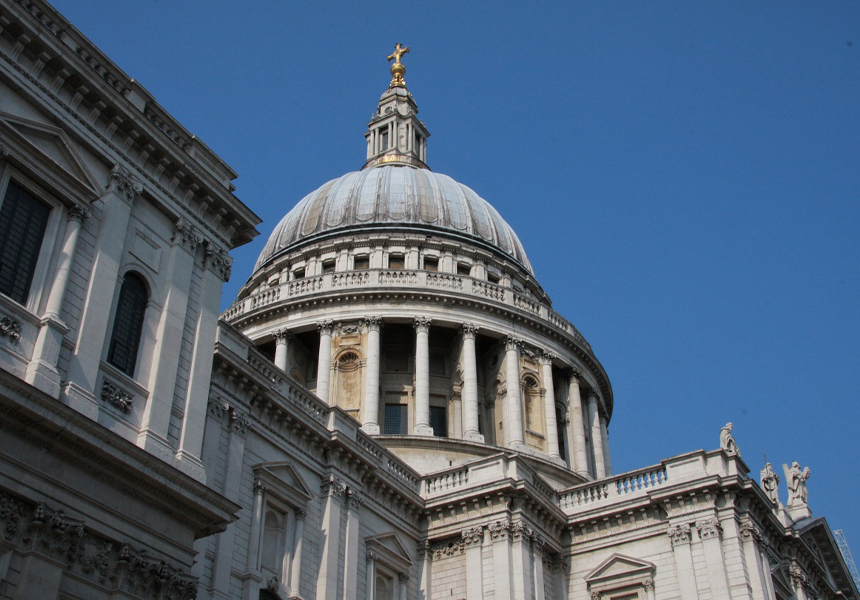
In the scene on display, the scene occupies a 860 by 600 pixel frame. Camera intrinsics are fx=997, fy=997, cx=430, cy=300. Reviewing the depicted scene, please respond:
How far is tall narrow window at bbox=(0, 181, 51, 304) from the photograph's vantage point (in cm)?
1784

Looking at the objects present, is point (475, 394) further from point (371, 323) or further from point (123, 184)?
point (123, 184)

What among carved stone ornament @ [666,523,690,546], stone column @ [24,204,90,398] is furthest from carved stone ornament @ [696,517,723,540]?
stone column @ [24,204,90,398]

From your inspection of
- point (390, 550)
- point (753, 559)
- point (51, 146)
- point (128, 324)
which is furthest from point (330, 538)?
point (51, 146)

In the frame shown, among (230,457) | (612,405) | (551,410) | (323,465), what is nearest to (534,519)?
(323,465)

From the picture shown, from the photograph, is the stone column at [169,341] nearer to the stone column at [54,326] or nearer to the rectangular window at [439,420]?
the stone column at [54,326]

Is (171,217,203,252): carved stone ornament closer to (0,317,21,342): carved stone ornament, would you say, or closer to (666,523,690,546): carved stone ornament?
(0,317,21,342): carved stone ornament

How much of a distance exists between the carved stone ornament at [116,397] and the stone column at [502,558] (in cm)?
1526

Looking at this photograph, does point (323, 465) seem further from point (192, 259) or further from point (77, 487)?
point (77, 487)

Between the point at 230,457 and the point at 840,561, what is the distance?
27.4 meters

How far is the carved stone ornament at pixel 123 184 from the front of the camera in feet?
67.6

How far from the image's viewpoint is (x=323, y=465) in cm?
2920

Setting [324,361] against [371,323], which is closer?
[324,361]

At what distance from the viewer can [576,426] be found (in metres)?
48.6

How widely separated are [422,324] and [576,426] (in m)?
9.22
